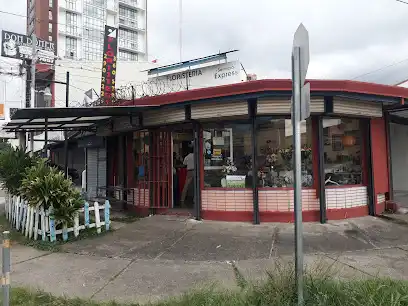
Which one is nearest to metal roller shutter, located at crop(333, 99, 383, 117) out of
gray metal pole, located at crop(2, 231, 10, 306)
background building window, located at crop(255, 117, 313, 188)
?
background building window, located at crop(255, 117, 313, 188)

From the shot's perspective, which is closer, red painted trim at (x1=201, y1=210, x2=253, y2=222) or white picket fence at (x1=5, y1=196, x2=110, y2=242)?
white picket fence at (x1=5, y1=196, x2=110, y2=242)

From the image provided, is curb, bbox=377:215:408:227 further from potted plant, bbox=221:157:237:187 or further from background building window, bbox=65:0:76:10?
background building window, bbox=65:0:76:10

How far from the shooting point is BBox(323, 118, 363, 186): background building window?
8172 millimetres

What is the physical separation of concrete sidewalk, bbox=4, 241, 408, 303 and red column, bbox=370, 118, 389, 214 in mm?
2876

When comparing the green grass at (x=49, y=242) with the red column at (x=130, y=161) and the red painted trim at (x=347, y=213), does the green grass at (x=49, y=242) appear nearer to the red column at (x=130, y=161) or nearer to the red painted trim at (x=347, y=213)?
the red column at (x=130, y=161)

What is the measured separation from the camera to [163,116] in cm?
870

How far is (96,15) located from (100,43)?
18.8 ft

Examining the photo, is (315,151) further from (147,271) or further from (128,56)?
(128,56)

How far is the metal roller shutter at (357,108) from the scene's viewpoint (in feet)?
25.3

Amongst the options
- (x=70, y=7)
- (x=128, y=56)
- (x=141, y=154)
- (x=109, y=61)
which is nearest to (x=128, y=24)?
(x=128, y=56)

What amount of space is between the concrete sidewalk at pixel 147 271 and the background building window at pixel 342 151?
8.66ft

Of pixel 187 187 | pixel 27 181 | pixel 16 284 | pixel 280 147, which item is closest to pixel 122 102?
pixel 187 187

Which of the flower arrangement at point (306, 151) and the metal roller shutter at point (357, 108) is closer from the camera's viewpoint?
the metal roller shutter at point (357, 108)

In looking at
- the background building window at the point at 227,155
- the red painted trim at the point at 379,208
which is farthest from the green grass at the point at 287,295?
the red painted trim at the point at 379,208
